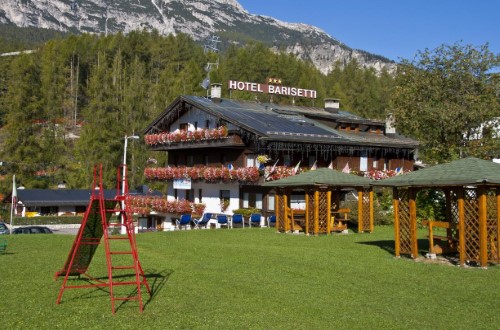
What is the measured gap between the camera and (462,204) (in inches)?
721

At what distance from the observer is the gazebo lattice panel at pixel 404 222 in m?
20.3

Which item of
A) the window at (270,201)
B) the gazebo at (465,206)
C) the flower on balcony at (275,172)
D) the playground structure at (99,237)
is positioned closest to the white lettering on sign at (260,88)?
the flower on balcony at (275,172)

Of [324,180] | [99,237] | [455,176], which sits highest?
[324,180]

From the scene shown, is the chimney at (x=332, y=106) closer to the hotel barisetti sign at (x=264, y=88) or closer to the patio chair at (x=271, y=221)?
the hotel barisetti sign at (x=264, y=88)

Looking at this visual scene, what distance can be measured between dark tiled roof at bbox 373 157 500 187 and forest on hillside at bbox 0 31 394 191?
3249 centimetres

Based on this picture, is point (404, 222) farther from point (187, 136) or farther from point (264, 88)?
point (264, 88)

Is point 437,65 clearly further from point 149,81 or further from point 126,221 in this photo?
point 149,81

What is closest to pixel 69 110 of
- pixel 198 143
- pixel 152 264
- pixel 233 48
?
pixel 233 48

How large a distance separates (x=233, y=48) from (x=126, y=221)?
13672 cm

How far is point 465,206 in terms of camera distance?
18.5 metres

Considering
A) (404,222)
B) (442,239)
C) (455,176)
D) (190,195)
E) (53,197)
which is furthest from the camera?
(53,197)

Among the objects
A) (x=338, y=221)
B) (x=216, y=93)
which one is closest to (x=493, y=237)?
(x=338, y=221)

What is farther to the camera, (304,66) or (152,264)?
(304,66)

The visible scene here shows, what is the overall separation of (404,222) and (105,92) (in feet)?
223
